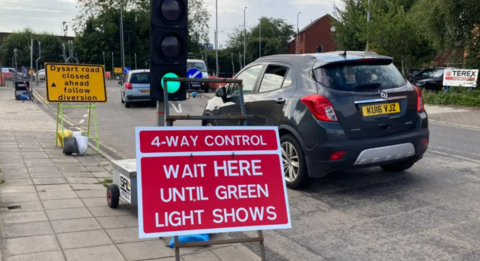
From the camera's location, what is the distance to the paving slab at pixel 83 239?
12.7ft

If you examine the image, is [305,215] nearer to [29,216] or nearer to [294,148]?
[294,148]

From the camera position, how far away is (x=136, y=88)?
65.2 ft

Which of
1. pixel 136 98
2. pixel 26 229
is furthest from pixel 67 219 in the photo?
pixel 136 98

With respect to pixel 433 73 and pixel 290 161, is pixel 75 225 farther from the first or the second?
pixel 433 73

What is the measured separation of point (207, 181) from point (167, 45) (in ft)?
7.25

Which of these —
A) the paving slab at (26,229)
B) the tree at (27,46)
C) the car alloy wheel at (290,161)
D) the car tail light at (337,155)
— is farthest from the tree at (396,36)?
the tree at (27,46)

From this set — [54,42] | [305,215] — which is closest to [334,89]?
[305,215]

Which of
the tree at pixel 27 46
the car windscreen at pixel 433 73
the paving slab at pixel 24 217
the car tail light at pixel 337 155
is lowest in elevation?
the paving slab at pixel 24 217

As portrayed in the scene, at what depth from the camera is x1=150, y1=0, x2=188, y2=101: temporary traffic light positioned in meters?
4.88

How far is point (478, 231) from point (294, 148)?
2.28 metres

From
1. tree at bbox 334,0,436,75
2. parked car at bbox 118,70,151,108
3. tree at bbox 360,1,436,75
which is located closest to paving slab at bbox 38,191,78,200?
parked car at bbox 118,70,151,108

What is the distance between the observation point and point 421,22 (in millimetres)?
20219

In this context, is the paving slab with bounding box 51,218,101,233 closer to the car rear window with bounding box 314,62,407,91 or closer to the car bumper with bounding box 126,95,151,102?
the car rear window with bounding box 314,62,407,91

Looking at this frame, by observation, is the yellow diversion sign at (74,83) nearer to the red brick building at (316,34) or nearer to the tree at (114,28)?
the tree at (114,28)
